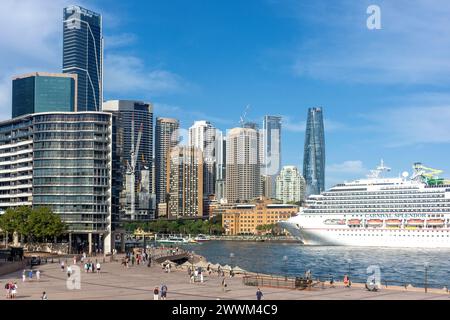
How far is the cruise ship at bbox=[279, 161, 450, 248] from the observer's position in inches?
7035

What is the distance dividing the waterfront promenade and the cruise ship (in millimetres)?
115664

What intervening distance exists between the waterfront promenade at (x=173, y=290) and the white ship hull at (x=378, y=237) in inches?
4507

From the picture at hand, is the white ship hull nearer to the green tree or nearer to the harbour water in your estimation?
the harbour water

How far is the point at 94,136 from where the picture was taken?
139750mm

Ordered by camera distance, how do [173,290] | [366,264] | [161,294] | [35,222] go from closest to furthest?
[161,294]
[173,290]
[366,264]
[35,222]

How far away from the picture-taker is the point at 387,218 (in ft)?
611

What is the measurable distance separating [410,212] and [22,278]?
13760 centimetres

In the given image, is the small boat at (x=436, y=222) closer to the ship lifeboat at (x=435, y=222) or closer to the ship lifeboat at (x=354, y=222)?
the ship lifeboat at (x=435, y=222)

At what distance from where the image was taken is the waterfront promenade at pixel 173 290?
53688 mm

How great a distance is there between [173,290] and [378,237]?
132 meters

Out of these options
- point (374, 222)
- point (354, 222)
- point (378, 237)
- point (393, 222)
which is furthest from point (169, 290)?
point (354, 222)

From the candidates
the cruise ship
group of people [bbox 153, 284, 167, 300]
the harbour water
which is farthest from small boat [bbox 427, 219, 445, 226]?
group of people [bbox 153, 284, 167, 300]

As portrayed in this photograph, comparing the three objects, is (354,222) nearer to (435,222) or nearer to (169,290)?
(435,222)
